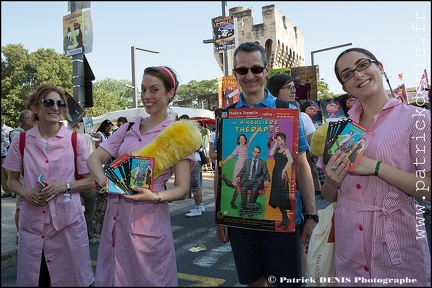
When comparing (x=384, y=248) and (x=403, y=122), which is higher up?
(x=403, y=122)

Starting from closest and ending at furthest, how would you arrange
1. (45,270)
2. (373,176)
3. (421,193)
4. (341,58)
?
(421,193), (373,176), (341,58), (45,270)

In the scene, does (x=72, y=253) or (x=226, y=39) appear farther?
(x=226, y=39)

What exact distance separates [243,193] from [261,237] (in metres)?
0.34

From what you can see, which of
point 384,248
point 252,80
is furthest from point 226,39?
point 384,248

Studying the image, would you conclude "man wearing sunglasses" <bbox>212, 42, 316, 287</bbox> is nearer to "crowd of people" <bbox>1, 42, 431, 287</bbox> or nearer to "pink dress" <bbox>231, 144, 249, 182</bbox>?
"crowd of people" <bbox>1, 42, 431, 287</bbox>

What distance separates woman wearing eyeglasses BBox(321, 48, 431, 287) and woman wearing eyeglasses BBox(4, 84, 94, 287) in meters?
1.94

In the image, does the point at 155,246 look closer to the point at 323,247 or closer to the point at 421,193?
the point at 323,247

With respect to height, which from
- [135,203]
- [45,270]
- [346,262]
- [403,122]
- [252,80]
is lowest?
[45,270]

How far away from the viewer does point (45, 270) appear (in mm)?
2842

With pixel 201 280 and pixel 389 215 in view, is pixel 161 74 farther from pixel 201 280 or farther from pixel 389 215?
pixel 201 280

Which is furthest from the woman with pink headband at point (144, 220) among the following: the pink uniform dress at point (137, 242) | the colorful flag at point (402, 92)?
the colorful flag at point (402, 92)

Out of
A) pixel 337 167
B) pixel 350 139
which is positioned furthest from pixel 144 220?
pixel 350 139

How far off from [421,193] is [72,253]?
2.40 meters

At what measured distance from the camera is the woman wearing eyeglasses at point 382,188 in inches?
69.2
